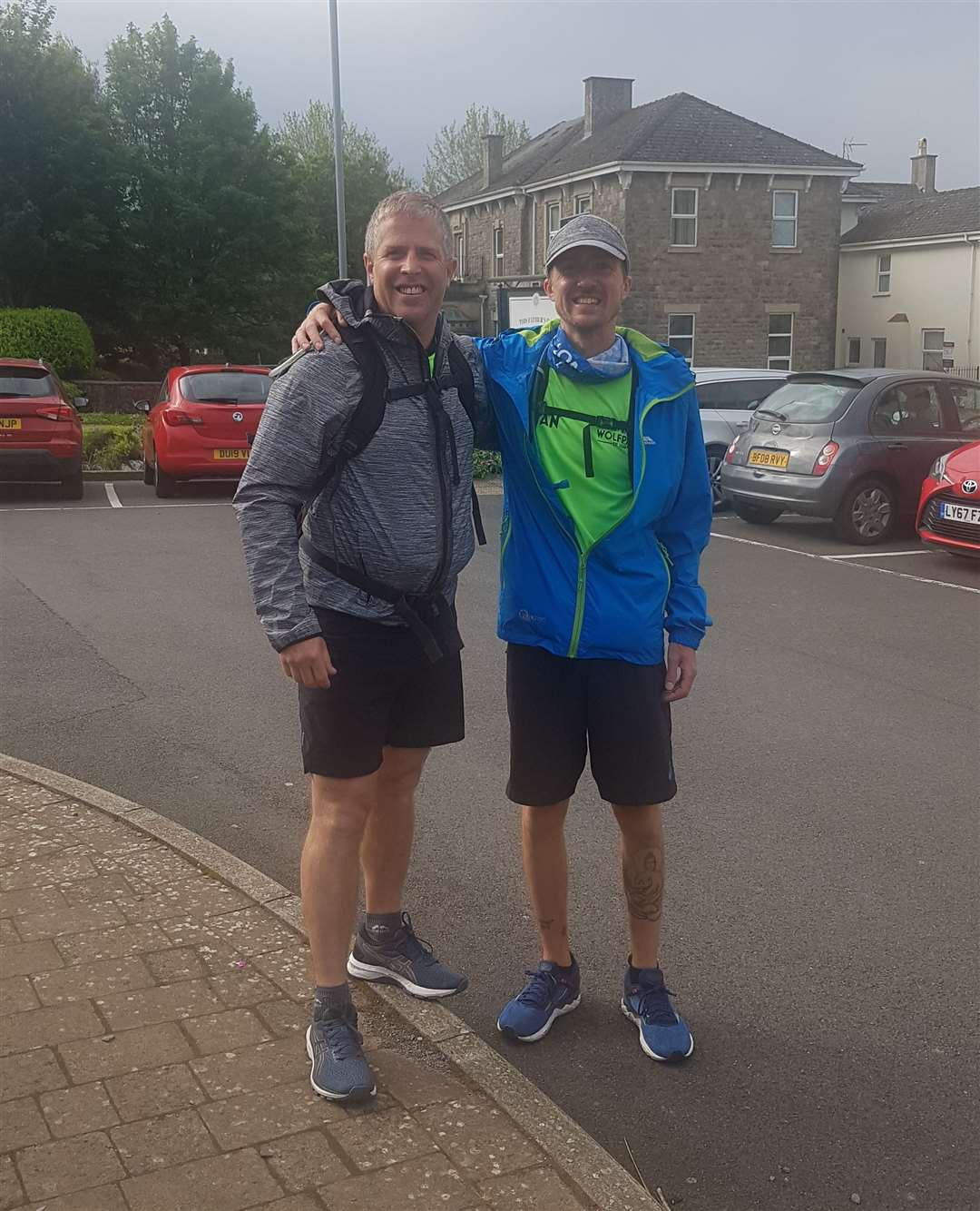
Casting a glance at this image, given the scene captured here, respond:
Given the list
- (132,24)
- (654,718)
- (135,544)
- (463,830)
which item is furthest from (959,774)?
(132,24)

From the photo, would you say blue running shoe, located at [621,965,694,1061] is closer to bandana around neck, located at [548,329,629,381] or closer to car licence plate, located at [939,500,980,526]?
bandana around neck, located at [548,329,629,381]

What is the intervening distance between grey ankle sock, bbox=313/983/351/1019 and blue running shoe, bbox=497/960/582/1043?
0.50 m

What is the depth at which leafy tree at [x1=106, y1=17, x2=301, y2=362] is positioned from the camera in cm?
3541

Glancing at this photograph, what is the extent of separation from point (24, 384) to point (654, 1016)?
1412 cm

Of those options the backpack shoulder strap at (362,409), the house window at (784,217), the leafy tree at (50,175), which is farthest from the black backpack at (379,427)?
the house window at (784,217)

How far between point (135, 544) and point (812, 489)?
6699mm

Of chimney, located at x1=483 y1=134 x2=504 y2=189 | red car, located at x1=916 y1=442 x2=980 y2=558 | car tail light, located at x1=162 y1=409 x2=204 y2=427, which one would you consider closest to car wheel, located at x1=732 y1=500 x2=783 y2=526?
red car, located at x1=916 y1=442 x2=980 y2=558

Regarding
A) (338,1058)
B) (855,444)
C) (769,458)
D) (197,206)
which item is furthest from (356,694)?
(197,206)

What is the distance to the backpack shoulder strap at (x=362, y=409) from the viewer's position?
2.98 meters

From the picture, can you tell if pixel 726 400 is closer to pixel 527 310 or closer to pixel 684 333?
pixel 527 310

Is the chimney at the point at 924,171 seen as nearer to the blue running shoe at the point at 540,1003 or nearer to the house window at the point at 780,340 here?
the house window at the point at 780,340

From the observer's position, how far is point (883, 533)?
42.8 ft

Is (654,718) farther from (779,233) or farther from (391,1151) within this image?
(779,233)

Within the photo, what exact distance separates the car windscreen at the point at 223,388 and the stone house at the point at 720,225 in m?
21.1
